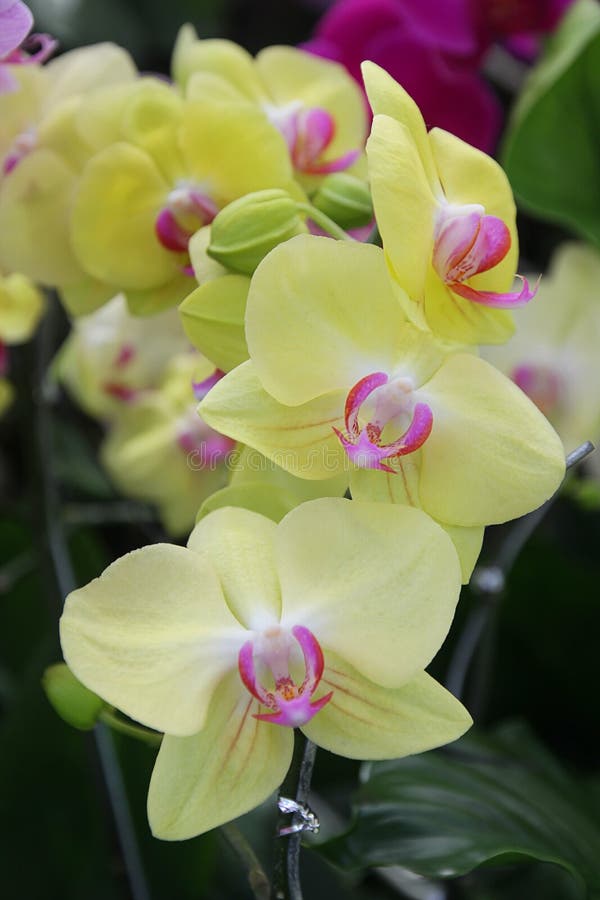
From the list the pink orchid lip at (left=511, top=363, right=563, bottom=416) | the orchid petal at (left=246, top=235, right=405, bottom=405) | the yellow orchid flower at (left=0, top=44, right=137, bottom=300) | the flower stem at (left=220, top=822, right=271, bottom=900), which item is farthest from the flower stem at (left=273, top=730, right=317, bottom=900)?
the pink orchid lip at (left=511, top=363, right=563, bottom=416)

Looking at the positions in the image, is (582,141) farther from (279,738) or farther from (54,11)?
(54,11)

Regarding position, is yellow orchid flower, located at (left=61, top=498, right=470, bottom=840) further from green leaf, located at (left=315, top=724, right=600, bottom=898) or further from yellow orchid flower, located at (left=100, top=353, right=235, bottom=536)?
yellow orchid flower, located at (left=100, top=353, right=235, bottom=536)

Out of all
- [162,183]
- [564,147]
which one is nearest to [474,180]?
[162,183]

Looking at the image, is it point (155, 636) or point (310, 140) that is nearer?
point (155, 636)

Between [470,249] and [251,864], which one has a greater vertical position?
[470,249]

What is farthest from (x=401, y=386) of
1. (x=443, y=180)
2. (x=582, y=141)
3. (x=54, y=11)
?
(x=54, y=11)

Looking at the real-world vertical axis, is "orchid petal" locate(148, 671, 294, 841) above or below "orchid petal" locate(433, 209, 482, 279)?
below

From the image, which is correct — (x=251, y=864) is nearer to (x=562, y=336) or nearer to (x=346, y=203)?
(x=346, y=203)
